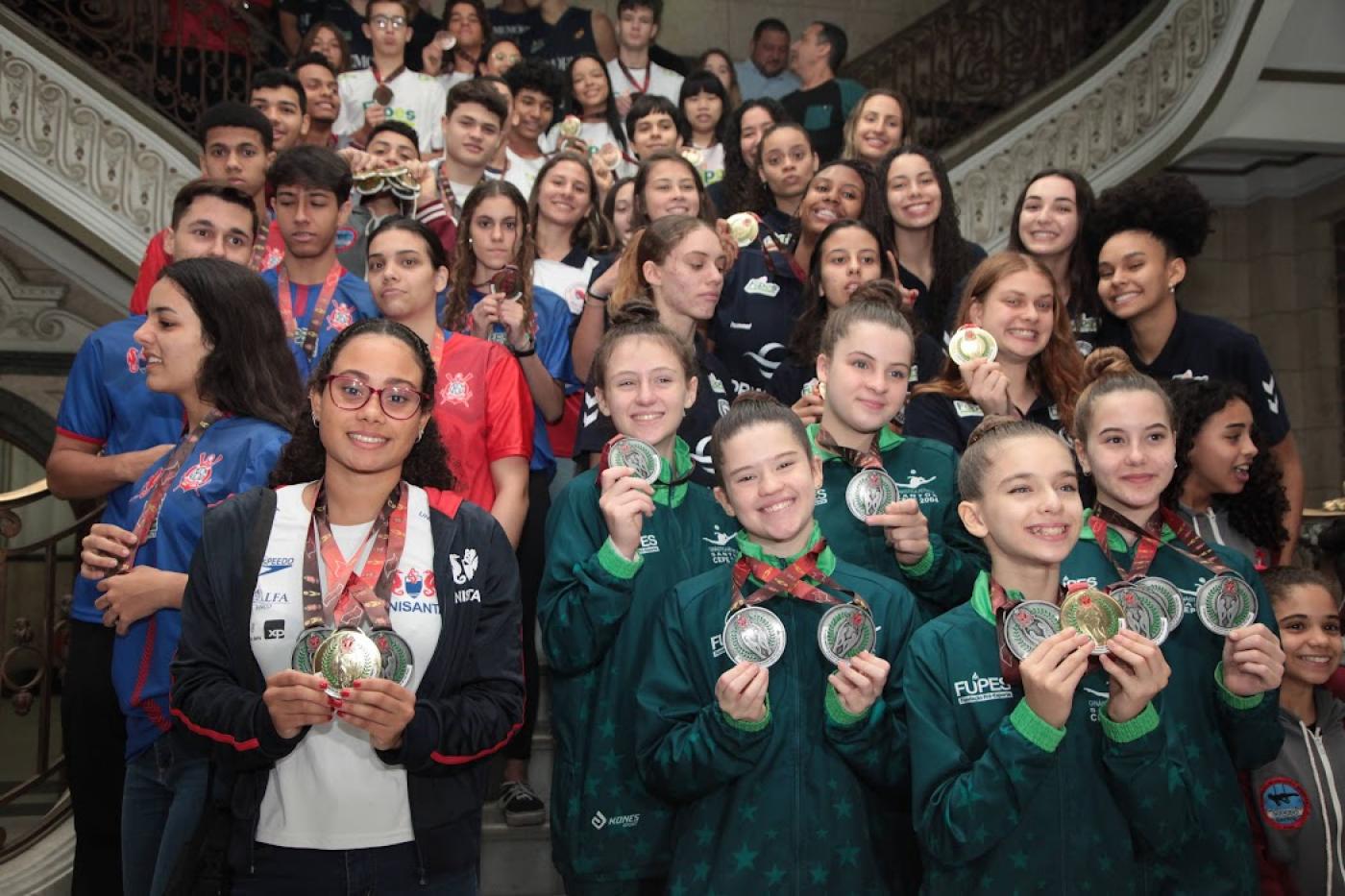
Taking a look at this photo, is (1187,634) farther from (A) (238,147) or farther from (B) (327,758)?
(A) (238,147)

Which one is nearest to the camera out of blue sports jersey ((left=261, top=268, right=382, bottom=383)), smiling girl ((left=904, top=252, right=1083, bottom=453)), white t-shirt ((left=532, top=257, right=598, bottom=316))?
smiling girl ((left=904, top=252, right=1083, bottom=453))

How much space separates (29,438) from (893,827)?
962 centimetres

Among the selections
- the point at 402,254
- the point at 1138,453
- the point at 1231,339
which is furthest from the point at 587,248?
the point at 1138,453

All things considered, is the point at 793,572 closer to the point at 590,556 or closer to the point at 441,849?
the point at 590,556

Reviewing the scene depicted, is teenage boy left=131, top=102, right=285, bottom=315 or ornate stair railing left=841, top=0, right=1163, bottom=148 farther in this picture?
ornate stair railing left=841, top=0, right=1163, bottom=148

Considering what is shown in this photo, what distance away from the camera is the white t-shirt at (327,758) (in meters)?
2.84

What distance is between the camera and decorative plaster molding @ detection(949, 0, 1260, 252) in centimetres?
1035

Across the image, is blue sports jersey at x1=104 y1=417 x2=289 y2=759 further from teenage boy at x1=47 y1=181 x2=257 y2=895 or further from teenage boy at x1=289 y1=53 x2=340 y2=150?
teenage boy at x1=289 y1=53 x2=340 y2=150

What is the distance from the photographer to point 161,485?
138 inches

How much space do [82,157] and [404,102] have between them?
8.48 feet

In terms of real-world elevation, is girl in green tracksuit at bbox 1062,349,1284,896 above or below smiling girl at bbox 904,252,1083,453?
below

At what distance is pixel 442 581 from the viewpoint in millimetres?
2961

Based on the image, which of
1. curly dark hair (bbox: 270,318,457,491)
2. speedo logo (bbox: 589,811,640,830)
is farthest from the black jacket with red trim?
speedo logo (bbox: 589,811,640,830)

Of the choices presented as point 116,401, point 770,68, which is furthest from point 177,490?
point 770,68
